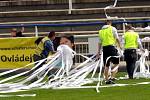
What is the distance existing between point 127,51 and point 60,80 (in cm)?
303

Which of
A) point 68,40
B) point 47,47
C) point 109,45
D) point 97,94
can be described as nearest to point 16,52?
point 68,40

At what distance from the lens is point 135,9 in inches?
989

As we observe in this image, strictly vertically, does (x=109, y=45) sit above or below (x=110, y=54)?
above

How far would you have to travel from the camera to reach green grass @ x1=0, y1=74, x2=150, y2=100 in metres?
12.1

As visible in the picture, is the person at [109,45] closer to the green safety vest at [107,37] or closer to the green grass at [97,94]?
the green safety vest at [107,37]

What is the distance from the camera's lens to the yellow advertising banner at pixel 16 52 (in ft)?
63.6

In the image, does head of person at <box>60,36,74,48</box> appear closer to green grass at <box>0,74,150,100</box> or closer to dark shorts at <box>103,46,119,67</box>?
dark shorts at <box>103,46,119,67</box>

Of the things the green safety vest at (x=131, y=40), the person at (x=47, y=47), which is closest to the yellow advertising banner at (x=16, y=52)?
the person at (x=47, y=47)

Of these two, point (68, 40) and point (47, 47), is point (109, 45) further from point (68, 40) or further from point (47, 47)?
point (68, 40)

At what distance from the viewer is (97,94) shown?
12758mm

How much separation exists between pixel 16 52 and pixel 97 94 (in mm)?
7264

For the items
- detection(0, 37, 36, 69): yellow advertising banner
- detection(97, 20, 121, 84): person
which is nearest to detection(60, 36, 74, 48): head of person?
detection(0, 37, 36, 69): yellow advertising banner

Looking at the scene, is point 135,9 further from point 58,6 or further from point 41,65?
point 41,65

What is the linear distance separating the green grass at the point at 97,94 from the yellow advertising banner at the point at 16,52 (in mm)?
5630
